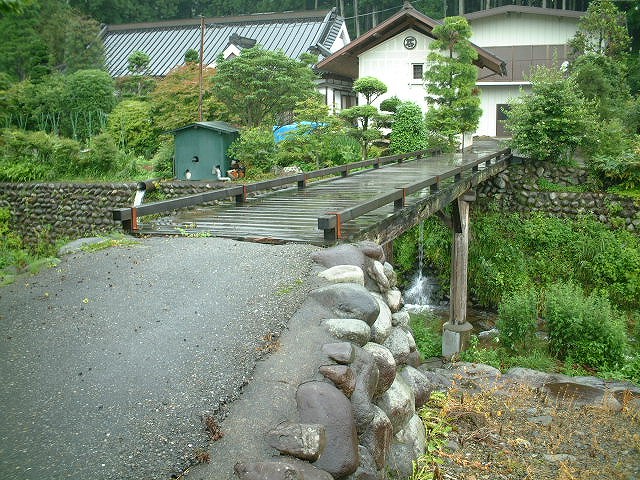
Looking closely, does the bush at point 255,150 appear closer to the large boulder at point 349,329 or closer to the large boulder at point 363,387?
the large boulder at point 349,329

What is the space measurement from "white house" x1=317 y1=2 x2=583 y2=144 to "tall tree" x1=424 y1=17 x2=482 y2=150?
3.07m

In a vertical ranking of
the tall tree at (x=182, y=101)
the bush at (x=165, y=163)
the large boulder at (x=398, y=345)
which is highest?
the tall tree at (x=182, y=101)

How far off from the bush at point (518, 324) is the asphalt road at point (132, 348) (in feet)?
26.4

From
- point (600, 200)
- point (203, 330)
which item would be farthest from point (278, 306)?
point (600, 200)

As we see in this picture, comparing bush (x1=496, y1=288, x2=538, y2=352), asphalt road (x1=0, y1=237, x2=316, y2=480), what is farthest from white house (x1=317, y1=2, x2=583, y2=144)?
asphalt road (x1=0, y1=237, x2=316, y2=480)

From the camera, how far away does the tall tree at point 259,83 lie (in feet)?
58.6

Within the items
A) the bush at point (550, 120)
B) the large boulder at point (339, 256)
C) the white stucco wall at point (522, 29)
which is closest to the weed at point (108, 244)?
the large boulder at point (339, 256)

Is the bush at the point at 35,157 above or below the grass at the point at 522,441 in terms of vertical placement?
above

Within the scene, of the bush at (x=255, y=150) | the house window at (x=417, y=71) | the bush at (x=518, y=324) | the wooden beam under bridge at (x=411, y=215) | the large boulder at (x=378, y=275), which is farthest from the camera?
the house window at (x=417, y=71)

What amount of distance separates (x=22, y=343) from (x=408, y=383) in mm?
3503

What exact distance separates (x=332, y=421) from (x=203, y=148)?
14.2m

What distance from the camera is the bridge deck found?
307 inches

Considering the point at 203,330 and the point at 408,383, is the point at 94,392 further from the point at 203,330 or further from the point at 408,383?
the point at 408,383

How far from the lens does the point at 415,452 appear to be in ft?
18.4
